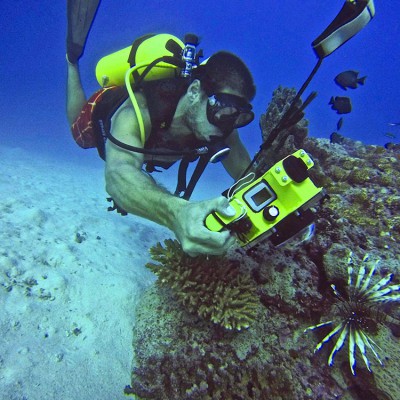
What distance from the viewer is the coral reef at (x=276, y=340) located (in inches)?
95.1

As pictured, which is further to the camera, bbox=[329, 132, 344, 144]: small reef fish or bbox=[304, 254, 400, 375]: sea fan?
bbox=[329, 132, 344, 144]: small reef fish

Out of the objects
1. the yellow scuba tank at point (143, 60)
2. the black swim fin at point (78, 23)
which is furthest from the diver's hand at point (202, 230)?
the black swim fin at point (78, 23)

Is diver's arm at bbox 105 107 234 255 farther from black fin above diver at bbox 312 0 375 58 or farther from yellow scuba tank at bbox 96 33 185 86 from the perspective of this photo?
black fin above diver at bbox 312 0 375 58

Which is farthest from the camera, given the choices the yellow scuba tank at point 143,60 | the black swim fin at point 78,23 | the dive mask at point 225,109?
the black swim fin at point 78,23

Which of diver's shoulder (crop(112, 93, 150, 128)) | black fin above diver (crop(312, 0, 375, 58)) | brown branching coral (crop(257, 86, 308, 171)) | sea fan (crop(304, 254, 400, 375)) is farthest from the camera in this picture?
brown branching coral (crop(257, 86, 308, 171))

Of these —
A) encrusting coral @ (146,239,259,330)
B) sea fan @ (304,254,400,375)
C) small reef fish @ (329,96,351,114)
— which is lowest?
A: sea fan @ (304,254,400,375)

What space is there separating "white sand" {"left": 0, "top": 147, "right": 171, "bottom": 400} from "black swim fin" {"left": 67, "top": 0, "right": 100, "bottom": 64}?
134 inches

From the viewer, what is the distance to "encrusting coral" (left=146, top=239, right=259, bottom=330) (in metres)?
2.58

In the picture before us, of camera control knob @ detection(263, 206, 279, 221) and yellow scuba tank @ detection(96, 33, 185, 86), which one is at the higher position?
yellow scuba tank @ detection(96, 33, 185, 86)

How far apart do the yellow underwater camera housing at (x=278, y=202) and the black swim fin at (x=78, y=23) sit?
5529 mm

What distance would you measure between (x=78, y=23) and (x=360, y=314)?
701 centimetres

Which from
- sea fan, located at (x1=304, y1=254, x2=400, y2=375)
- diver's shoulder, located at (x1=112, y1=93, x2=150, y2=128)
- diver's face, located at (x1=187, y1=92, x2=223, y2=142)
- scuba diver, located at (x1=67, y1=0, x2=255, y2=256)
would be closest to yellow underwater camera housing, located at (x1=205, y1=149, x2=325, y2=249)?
scuba diver, located at (x1=67, y1=0, x2=255, y2=256)

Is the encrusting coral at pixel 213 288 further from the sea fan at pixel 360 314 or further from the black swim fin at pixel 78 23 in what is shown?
the black swim fin at pixel 78 23

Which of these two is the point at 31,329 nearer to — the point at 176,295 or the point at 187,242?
the point at 176,295
